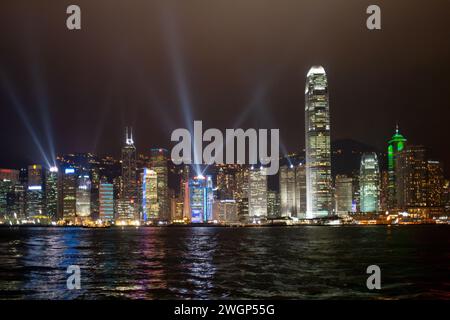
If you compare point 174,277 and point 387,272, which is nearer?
point 174,277

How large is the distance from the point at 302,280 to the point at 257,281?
2612 millimetres

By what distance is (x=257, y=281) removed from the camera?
104ft
